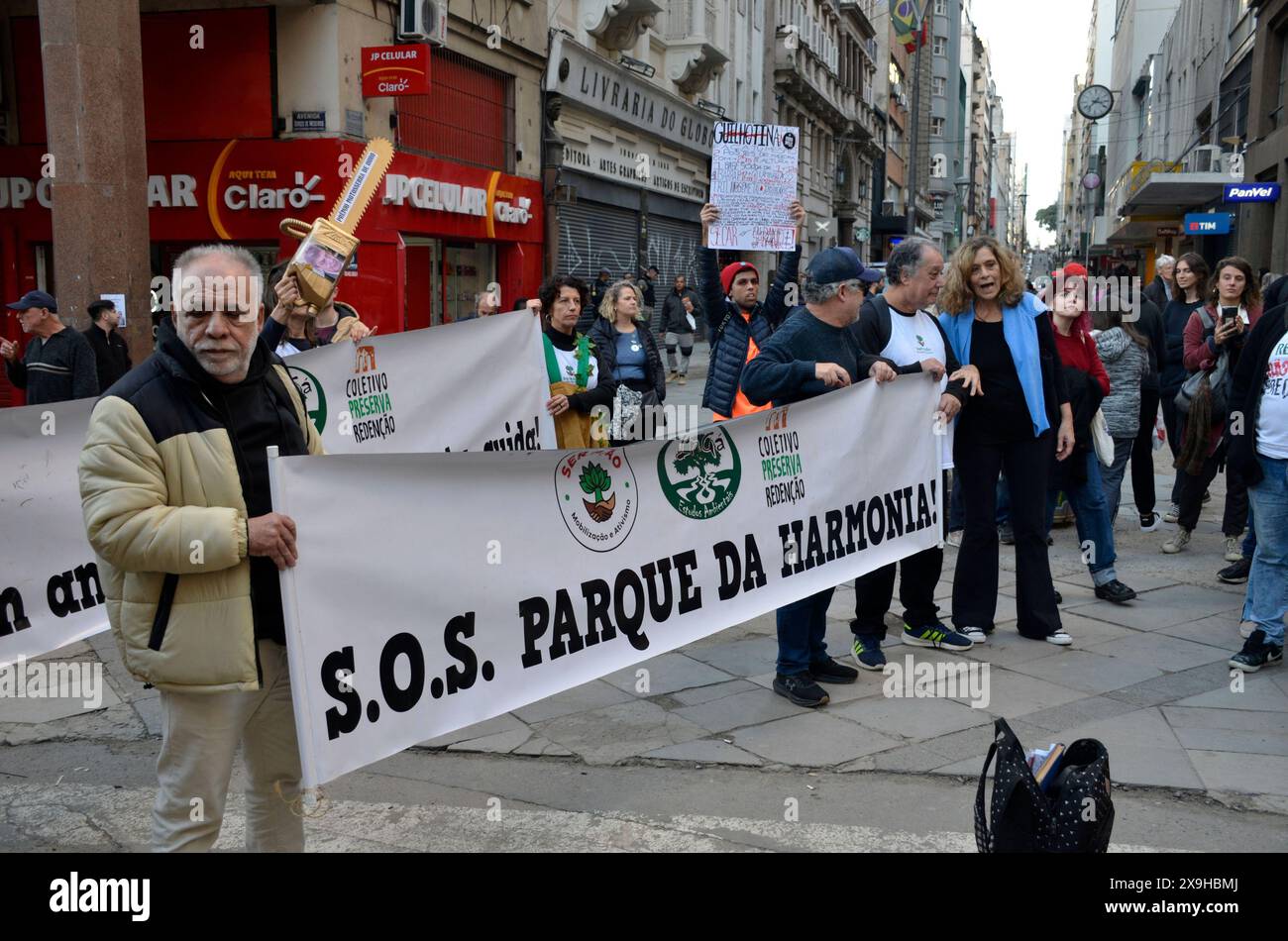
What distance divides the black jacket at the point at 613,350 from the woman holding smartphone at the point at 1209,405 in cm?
372

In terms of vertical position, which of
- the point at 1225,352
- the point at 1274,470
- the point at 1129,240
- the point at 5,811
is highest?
the point at 1129,240

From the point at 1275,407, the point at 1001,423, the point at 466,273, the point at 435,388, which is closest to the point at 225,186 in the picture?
the point at 466,273

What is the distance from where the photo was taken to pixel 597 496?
429cm

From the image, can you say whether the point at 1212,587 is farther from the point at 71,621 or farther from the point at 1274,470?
the point at 71,621

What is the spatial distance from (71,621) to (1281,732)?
5.22m

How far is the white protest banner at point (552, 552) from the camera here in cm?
333

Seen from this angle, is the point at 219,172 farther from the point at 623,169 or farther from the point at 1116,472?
the point at 623,169

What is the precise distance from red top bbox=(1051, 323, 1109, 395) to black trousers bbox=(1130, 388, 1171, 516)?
2.13 meters

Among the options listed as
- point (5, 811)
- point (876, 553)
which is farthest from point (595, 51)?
point (5, 811)

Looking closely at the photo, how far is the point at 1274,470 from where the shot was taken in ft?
19.0

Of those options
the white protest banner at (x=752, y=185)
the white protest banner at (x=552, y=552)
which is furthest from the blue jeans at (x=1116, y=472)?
the white protest banner at (x=552, y=552)

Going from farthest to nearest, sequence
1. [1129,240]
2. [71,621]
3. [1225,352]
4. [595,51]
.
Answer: [1129,240] < [595,51] < [1225,352] < [71,621]

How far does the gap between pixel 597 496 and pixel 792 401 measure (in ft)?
5.04
